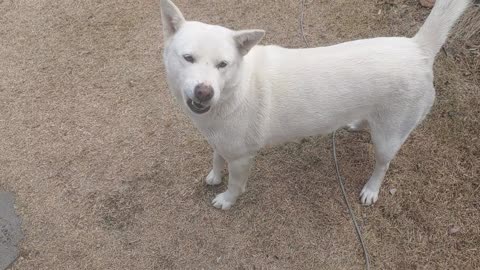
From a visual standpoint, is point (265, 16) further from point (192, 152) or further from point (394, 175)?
point (394, 175)

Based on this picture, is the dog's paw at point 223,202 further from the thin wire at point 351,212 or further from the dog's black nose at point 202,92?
the dog's black nose at point 202,92

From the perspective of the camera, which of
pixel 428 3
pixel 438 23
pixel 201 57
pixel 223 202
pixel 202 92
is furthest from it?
pixel 428 3

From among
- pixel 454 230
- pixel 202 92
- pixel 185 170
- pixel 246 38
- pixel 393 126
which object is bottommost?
pixel 454 230

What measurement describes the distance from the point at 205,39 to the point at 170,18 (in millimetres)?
272

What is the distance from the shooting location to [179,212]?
10.8ft

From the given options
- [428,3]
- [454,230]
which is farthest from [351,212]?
[428,3]

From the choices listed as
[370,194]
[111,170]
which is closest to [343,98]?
[370,194]

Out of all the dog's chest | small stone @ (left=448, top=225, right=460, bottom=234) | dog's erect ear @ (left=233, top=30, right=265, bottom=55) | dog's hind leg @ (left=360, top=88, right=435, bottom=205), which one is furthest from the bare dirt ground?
dog's erect ear @ (left=233, top=30, right=265, bottom=55)

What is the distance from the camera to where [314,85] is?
8.32 ft

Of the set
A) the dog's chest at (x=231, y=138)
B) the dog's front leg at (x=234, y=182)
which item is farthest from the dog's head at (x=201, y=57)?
the dog's front leg at (x=234, y=182)

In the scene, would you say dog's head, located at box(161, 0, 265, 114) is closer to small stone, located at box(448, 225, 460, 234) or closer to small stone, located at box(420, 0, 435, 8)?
small stone, located at box(448, 225, 460, 234)

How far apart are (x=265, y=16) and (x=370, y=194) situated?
2091 millimetres

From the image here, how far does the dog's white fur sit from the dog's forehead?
11mm

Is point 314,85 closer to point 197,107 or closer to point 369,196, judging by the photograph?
point 197,107
